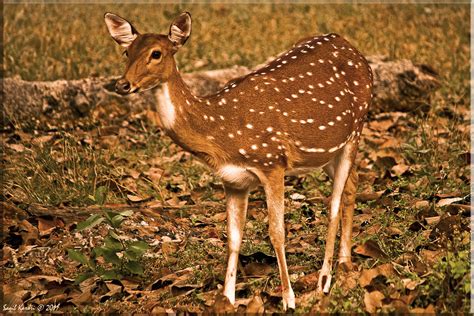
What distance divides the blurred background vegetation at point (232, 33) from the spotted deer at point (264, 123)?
420 cm

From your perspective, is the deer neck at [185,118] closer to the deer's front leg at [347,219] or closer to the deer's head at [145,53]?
the deer's head at [145,53]

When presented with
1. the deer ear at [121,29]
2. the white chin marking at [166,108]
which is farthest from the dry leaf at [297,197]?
the deer ear at [121,29]

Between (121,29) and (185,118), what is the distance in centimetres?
66

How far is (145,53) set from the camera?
206 inches

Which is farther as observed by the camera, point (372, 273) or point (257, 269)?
point (257, 269)

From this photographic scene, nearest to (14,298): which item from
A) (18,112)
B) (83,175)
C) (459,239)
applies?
(83,175)

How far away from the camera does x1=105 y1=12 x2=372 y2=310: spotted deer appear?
5418 mm

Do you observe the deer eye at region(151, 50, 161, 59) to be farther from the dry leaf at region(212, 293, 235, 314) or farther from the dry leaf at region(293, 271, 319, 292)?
the dry leaf at region(293, 271, 319, 292)

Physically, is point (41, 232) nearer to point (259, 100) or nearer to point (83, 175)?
point (83, 175)

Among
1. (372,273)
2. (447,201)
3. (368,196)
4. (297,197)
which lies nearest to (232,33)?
(297,197)

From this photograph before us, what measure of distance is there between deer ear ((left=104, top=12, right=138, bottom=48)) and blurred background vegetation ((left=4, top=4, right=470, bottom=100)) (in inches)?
201

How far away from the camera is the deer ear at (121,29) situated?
17.8 ft

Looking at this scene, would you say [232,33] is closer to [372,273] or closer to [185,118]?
[185,118]

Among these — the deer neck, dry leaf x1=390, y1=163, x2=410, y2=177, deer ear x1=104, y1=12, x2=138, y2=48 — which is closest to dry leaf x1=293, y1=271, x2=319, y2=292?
the deer neck
